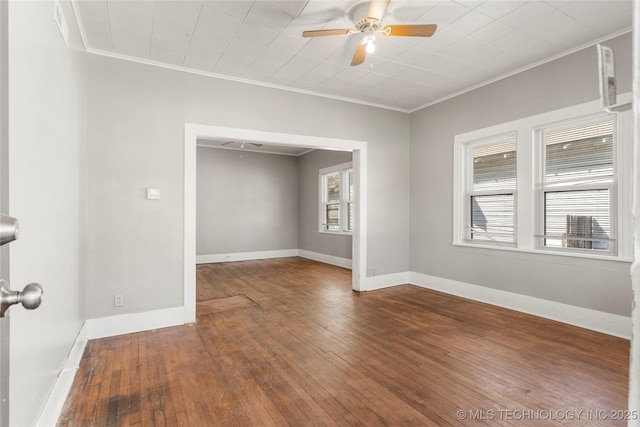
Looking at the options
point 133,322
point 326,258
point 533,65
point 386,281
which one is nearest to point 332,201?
point 326,258

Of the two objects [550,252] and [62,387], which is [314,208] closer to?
[550,252]

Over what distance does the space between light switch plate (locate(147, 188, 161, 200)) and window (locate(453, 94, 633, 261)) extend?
387 centimetres

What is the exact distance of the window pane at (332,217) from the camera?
24.6 ft

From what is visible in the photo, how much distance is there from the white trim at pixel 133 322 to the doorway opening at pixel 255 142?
0.42 ft

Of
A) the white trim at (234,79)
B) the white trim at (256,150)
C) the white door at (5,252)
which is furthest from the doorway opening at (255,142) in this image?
the white trim at (256,150)

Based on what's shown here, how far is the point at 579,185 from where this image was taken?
346 centimetres

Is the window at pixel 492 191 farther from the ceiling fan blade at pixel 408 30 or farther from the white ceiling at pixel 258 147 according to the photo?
the white ceiling at pixel 258 147

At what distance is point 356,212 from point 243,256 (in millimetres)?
4041

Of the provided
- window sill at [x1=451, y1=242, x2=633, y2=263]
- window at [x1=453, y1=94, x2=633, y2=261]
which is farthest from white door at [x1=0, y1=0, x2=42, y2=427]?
window sill at [x1=451, y1=242, x2=633, y2=263]

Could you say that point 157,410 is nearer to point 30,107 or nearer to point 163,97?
point 30,107

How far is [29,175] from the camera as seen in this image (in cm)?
144

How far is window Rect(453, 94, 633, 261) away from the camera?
321 centimetres

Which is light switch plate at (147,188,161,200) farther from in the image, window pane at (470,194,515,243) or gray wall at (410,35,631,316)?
window pane at (470,194,515,243)

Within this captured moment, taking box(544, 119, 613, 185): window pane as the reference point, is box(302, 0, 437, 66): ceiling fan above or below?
above
